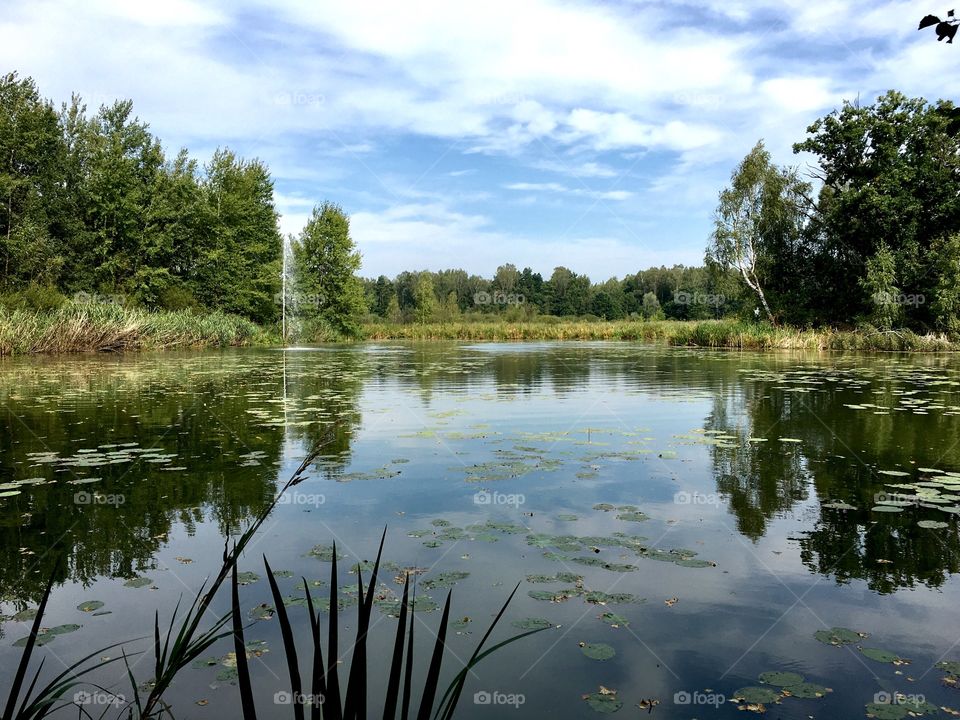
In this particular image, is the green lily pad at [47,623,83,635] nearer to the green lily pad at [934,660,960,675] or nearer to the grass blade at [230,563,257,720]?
the grass blade at [230,563,257,720]

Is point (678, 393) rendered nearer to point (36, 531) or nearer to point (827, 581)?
point (827, 581)

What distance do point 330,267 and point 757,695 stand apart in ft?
161

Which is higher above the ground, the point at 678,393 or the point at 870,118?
the point at 870,118

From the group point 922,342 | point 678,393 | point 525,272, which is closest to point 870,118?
point 922,342

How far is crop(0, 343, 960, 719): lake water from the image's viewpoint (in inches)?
112

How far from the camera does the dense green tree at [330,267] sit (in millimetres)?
48844

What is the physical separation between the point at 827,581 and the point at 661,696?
1.63 m

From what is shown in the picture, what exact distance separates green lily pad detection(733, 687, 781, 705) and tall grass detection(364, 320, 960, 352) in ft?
99.6

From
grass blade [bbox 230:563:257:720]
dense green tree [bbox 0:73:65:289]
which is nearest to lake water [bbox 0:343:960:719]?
grass blade [bbox 230:563:257:720]

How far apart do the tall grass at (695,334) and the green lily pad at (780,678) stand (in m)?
30.2

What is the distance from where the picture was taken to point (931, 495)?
536cm

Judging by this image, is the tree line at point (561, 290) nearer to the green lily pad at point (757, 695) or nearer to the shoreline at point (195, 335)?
the shoreline at point (195, 335)

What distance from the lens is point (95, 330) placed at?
25.8 m

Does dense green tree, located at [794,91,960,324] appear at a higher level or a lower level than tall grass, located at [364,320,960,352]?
higher
